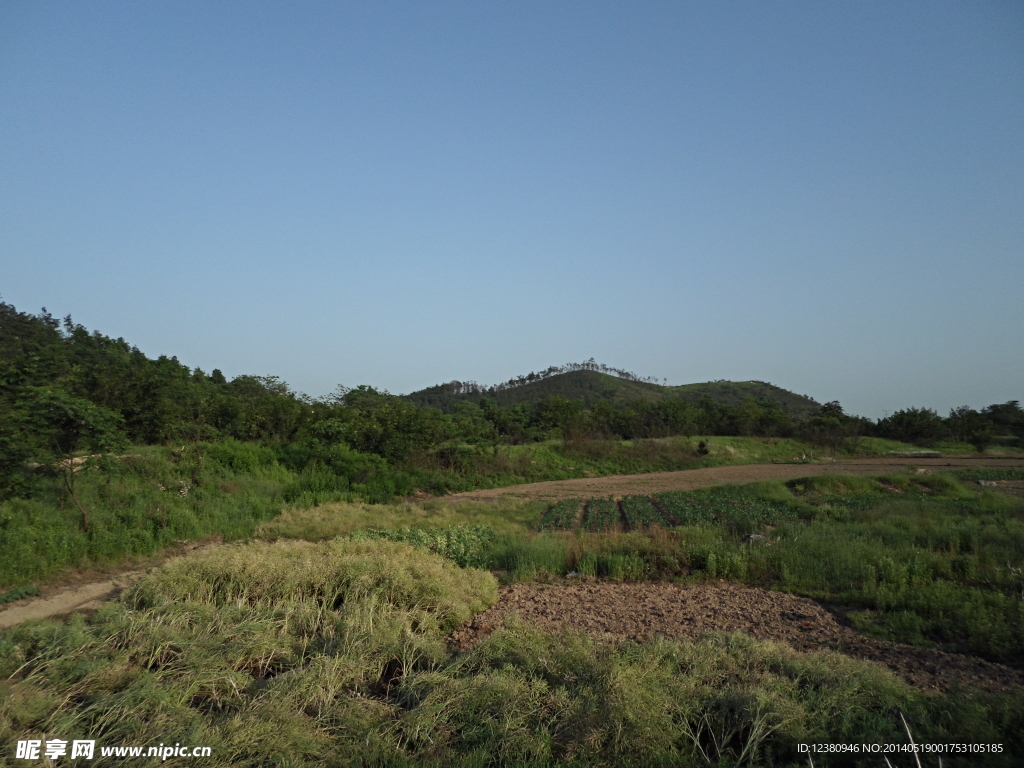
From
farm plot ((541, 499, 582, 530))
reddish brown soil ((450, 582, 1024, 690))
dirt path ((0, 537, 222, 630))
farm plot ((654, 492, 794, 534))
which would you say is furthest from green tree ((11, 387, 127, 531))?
farm plot ((654, 492, 794, 534))

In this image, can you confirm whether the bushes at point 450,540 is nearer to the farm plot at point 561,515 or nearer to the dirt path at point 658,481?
the farm plot at point 561,515

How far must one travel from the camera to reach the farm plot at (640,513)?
55.1 feet

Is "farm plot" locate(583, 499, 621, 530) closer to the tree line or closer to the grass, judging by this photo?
the grass

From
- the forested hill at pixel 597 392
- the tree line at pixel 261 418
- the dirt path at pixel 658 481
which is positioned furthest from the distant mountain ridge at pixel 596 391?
the dirt path at pixel 658 481

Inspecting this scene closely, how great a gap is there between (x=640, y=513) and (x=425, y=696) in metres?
15.0

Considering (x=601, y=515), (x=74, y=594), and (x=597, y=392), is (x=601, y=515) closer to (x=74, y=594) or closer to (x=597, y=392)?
(x=74, y=594)

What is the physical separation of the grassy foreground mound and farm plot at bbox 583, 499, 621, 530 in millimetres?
10068

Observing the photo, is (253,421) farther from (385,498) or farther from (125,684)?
(125,684)

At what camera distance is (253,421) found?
25516 mm

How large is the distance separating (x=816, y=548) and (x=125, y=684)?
10671 millimetres

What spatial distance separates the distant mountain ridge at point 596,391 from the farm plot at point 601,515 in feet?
217

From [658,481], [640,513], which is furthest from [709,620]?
[658,481]

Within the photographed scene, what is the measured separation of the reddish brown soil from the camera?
5.88m

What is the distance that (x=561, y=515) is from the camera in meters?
18.7
